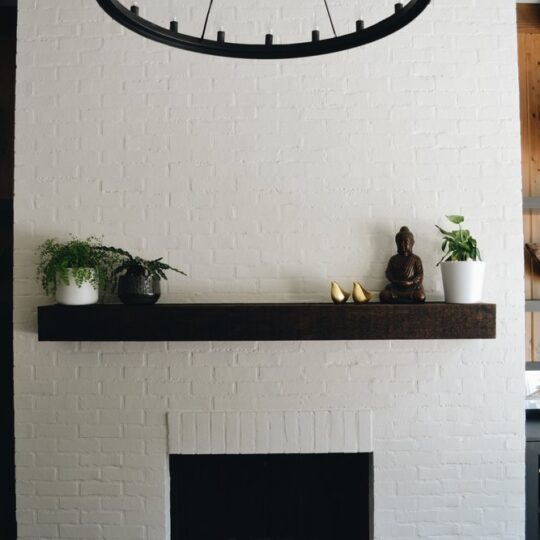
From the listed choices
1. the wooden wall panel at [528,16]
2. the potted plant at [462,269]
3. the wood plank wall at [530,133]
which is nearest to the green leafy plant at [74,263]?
the potted plant at [462,269]

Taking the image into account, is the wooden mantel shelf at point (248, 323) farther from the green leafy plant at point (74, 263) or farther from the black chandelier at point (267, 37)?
the black chandelier at point (267, 37)

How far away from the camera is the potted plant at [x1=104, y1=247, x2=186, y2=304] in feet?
6.48

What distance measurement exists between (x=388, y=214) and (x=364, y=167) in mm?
223

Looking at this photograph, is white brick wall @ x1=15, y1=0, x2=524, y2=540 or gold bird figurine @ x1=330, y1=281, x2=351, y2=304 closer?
gold bird figurine @ x1=330, y1=281, x2=351, y2=304

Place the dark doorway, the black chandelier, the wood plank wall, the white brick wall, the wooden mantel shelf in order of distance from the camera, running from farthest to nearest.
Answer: the wood plank wall, the dark doorway, the white brick wall, the wooden mantel shelf, the black chandelier

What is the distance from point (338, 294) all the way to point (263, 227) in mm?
426

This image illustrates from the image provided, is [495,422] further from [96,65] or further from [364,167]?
[96,65]

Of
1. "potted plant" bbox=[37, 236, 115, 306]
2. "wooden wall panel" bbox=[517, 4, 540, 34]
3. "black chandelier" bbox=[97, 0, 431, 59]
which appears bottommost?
"potted plant" bbox=[37, 236, 115, 306]

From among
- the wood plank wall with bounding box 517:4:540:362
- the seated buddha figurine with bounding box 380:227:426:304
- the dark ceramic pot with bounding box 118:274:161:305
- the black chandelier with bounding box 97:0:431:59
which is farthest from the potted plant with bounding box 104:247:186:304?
the wood plank wall with bounding box 517:4:540:362

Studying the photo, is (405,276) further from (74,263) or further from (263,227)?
(74,263)

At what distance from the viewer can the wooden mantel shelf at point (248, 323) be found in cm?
192

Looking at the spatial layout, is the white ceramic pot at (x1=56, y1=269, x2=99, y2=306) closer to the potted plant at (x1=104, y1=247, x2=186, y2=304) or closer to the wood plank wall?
the potted plant at (x1=104, y1=247, x2=186, y2=304)

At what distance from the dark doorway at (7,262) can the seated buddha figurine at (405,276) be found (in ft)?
5.62

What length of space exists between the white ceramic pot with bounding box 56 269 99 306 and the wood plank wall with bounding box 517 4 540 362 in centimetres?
201
